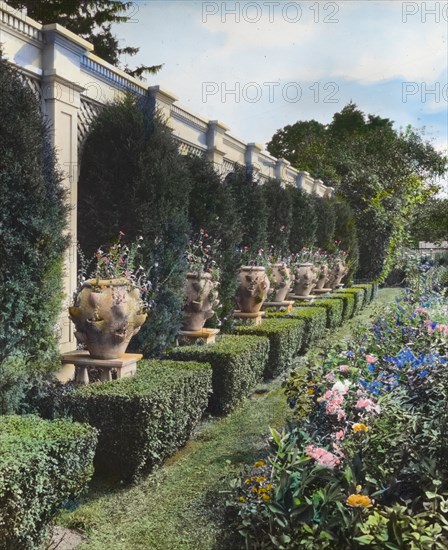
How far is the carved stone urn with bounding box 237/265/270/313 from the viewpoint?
9.45 m

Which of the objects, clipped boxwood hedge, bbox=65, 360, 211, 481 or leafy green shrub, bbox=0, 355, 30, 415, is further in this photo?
leafy green shrub, bbox=0, 355, 30, 415

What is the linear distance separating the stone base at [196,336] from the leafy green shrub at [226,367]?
59 centimetres

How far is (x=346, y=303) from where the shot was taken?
1384 centimetres

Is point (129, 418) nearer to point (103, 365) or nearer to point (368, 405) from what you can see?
point (103, 365)

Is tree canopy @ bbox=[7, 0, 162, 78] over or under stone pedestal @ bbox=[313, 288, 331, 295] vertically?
over

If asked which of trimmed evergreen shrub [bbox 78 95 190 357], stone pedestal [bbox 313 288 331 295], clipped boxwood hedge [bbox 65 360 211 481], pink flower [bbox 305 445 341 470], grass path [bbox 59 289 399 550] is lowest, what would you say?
grass path [bbox 59 289 399 550]

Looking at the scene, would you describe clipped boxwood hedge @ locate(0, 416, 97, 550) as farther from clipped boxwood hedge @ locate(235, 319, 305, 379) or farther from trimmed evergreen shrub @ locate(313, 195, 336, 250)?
trimmed evergreen shrub @ locate(313, 195, 336, 250)

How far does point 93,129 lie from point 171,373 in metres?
2.91

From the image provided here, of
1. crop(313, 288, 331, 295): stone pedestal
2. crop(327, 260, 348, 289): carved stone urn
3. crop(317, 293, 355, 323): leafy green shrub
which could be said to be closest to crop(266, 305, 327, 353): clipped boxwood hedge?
crop(317, 293, 355, 323): leafy green shrub

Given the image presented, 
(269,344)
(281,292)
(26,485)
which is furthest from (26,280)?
(281,292)

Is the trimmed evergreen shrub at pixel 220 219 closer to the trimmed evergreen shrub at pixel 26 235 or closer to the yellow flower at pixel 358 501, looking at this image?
the trimmed evergreen shrub at pixel 26 235

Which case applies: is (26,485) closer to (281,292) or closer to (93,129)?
(93,129)

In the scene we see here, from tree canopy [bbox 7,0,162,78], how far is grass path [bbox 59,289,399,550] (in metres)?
15.6

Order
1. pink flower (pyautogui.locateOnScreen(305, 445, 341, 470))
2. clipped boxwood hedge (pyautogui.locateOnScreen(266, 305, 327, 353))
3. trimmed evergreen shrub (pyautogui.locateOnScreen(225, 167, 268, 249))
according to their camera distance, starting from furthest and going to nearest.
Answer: trimmed evergreen shrub (pyautogui.locateOnScreen(225, 167, 268, 249)) < clipped boxwood hedge (pyautogui.locateOnScreen(266, 305, 327, 353)) < pink flower (pyautogui.locateOnScreen(305, 445, 341, 470))
